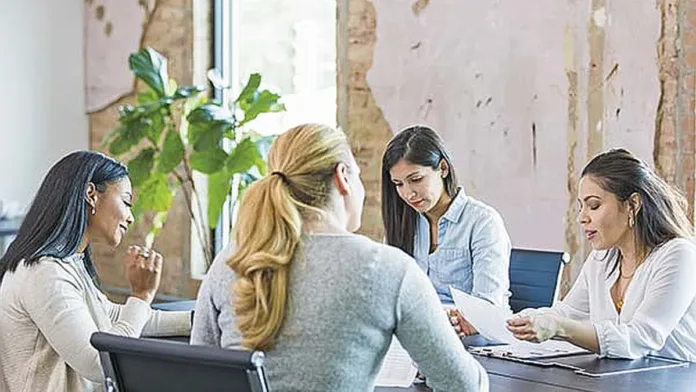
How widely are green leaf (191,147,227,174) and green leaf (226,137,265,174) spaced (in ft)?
0.18

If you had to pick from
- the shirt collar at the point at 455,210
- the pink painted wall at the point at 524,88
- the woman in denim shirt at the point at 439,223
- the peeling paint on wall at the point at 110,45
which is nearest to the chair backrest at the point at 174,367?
the woman in denim shirt at the point at 439,223

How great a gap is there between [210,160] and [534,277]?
2.08m

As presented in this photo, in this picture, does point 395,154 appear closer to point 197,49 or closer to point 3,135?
point 197,49

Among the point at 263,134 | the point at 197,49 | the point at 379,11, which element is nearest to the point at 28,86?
the point at 197,49

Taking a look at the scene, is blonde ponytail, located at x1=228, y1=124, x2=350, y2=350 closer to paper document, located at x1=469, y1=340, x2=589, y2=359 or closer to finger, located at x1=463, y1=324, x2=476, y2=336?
paper document, located at x1=469, y1=340, x2=589, y2=359

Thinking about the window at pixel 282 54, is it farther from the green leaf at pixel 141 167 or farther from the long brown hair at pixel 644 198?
the long brown hair at pixel 644 198

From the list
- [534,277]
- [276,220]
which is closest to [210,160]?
[534,277]

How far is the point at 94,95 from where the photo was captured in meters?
6.58

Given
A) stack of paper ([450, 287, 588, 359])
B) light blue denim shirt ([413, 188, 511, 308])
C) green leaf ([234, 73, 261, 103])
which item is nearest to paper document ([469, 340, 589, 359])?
stack of paper ([450, 287, 588, 359])

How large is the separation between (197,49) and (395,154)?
→ 2.68m

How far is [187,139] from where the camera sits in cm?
560

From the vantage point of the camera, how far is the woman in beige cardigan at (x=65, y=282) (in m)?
2.51

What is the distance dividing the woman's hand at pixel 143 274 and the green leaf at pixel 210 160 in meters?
2.56

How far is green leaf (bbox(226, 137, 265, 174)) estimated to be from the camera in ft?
17.1
